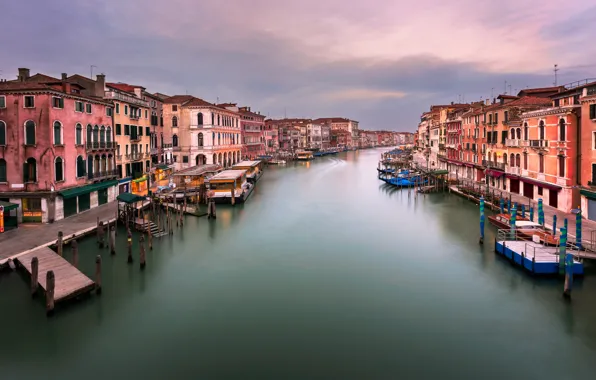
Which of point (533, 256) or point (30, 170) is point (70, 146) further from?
point (533, 256)

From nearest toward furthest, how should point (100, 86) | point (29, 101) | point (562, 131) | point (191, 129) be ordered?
1. point (29, 101)
2. point (562, 131)
3. point (100, 86)
4. point (191, 129)

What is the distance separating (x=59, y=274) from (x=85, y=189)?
1002cm

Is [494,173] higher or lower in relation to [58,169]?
lower

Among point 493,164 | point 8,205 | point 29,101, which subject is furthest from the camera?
point 493,164

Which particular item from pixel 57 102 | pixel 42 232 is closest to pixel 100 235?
pixel 42 232

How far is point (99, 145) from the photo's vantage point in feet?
81.5

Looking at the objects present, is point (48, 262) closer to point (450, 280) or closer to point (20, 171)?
point (20, 171)

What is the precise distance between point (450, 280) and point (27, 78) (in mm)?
25757

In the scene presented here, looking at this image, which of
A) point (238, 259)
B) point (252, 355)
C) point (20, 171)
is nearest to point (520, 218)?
point (238, 259)

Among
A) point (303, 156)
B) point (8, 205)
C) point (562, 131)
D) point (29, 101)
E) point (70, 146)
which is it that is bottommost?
point (8, 205)

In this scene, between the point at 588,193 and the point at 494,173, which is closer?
the point at 588,193

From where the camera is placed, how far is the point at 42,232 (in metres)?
18.3

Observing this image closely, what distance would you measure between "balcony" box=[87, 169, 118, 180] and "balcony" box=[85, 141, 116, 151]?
1486mm

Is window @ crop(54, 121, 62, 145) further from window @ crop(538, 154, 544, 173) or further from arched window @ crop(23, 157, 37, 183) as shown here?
window @ crop(538, 154, 544, 173)
